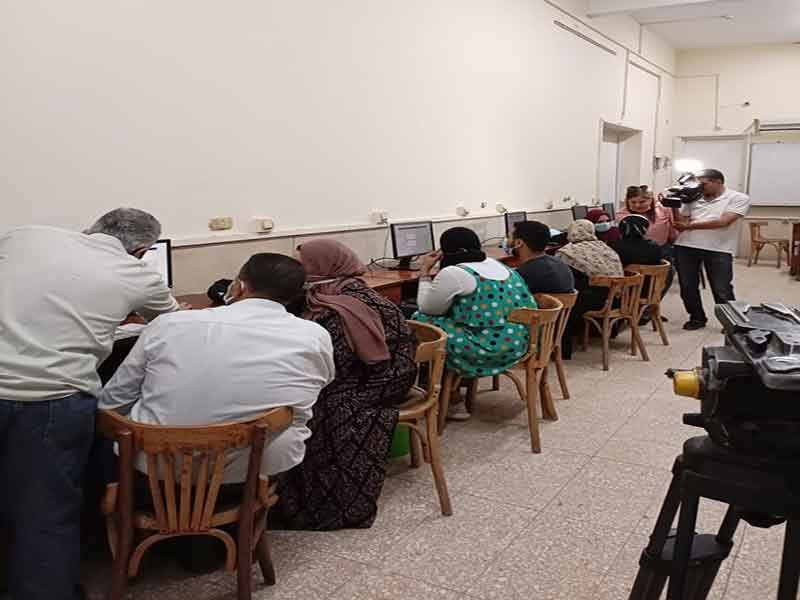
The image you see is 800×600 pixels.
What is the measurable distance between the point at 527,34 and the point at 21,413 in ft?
17.7

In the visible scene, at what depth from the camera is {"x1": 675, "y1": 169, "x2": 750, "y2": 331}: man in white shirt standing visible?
18.1 feet

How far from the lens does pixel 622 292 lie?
4547 mm

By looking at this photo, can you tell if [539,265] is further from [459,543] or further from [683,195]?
[683,195]

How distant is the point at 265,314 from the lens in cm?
190

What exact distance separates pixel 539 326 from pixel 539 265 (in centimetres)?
75

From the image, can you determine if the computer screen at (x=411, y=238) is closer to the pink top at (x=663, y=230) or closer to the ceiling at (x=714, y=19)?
the pink top at (x=663, y=230)

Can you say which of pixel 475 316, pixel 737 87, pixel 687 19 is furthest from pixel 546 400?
pixel 737 87

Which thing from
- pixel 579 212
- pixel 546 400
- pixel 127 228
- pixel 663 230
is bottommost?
pixel 546 400

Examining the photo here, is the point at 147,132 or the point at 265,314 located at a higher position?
the point at 147,132

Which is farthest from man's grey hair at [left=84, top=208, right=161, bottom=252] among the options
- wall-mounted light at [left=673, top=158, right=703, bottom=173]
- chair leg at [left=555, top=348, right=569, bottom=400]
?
wall-mounted light at [left=673, top=158, right=703, bottom=173]

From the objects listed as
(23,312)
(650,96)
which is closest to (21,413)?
(23,312)

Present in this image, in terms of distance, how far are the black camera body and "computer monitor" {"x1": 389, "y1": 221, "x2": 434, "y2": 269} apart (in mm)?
3300

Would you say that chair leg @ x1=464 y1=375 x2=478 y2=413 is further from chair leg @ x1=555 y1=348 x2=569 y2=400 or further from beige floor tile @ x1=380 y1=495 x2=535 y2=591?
beige floor tile @ x1=380 y1=495 x2=535 y2=591

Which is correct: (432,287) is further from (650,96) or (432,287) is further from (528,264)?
(650,96)
